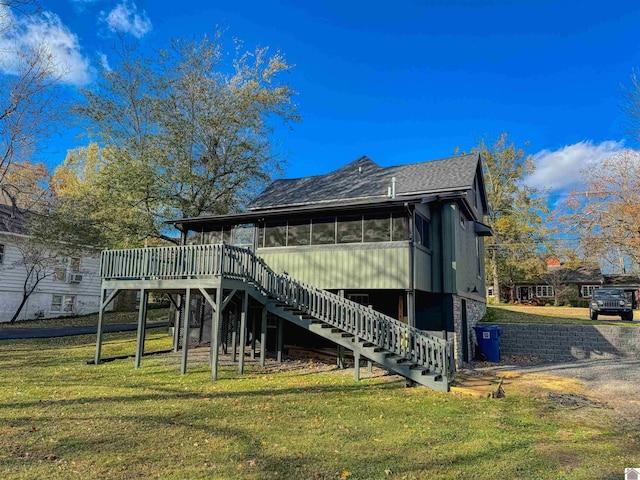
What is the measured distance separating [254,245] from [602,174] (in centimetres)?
2202

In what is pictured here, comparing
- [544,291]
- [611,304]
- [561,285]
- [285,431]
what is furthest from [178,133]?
[544,291]

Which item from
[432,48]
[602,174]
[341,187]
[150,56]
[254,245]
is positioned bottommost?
[254,245]

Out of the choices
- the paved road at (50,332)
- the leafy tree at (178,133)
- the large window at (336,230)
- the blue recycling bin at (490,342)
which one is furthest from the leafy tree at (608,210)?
the paved road at (50,332)

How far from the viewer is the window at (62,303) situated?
25.3m

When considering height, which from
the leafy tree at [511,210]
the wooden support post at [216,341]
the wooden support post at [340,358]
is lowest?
the wooden support post at [340,358]

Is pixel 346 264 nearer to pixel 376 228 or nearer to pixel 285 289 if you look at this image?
pixel 376 228

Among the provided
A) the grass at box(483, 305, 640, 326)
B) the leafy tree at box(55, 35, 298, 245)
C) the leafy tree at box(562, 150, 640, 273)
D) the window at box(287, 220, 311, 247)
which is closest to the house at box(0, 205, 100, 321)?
the leafy tree at box(55, 35, 298, 245)

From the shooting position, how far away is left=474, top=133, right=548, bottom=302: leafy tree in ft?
105

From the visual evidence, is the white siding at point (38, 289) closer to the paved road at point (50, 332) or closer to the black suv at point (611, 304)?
the paved road at point (50, 332)

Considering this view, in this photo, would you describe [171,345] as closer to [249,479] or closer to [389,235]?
[389,235]

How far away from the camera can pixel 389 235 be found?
11.8 metres

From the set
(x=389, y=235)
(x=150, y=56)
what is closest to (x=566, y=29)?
(x=389, y=235)

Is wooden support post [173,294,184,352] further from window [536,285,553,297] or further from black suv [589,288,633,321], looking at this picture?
window [536,285,553,297]

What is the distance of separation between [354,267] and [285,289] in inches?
88.0
